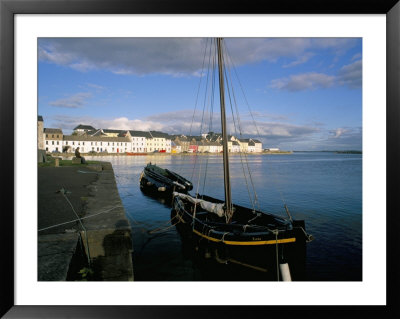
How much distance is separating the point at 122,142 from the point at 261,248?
79.7m

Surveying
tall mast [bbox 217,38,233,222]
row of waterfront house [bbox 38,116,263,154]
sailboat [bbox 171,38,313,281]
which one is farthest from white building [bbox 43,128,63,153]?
sailboat [bbox 171,38,313,281]

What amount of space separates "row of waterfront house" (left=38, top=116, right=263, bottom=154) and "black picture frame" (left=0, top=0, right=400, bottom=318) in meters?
48.0

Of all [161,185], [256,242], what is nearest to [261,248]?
[256,242]

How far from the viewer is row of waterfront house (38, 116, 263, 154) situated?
199ft

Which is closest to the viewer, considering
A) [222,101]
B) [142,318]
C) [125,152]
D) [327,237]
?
[142,318]

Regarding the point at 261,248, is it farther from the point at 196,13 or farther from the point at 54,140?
the point at 54,140

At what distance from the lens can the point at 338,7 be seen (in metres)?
2.87

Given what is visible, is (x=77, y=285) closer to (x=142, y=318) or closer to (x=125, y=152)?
(x=142, y=318)

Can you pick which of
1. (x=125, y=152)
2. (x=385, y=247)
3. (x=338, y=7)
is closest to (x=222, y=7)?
(x=338, y=7)

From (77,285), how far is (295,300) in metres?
2.94

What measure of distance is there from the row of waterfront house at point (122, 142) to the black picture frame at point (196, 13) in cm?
4799

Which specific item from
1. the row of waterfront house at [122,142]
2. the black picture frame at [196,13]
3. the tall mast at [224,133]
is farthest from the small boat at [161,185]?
the row of waterfront house at [122,142]

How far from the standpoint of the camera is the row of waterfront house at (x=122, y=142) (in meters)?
60.7

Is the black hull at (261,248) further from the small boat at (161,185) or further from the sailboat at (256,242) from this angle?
the small boat at (161,185)
